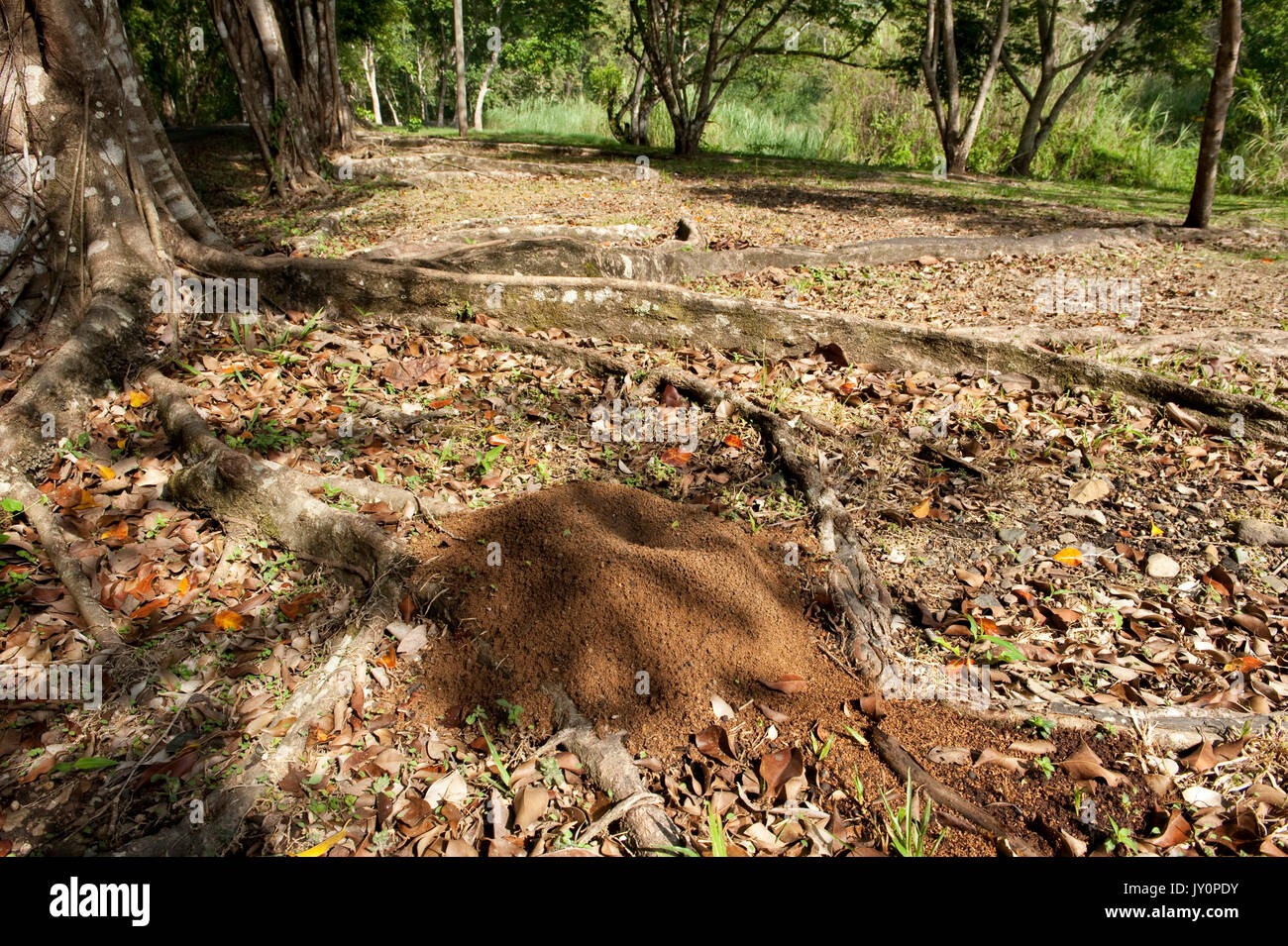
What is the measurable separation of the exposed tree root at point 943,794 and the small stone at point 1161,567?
5.05 feet

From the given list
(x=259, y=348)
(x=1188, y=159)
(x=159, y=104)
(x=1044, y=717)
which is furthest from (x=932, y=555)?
(x=159, y=104)

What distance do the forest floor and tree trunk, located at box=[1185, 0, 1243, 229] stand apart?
4.00 m

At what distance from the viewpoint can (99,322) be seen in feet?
11.9

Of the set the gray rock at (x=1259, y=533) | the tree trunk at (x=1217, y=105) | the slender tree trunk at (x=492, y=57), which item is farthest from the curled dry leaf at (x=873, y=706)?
the slender tree trunk at (x=492, y=57)

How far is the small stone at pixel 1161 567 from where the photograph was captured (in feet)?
9.80

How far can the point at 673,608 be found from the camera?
7.98ft

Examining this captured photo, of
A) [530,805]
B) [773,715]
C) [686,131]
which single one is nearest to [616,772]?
[530,805]

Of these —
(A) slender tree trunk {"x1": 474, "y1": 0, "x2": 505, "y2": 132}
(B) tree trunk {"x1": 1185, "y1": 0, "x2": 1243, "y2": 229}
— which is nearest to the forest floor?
(B) tree trunk {"x1": 1185, "y1": 0, "x2": 1243, "y2": 229}

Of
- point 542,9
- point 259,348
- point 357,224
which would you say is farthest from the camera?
point 542,9

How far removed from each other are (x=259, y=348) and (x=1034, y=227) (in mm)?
7810

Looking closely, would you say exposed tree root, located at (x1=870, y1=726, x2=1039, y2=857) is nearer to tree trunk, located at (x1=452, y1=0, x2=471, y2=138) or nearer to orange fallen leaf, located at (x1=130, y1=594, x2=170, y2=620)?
orange fallen leaf, located at (x1=130, y1=594, x2=170, y2=620)

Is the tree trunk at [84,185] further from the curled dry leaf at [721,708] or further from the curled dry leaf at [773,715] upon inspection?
the curled dry leaf at [773,715]

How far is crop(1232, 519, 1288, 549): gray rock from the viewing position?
311 centimetres
